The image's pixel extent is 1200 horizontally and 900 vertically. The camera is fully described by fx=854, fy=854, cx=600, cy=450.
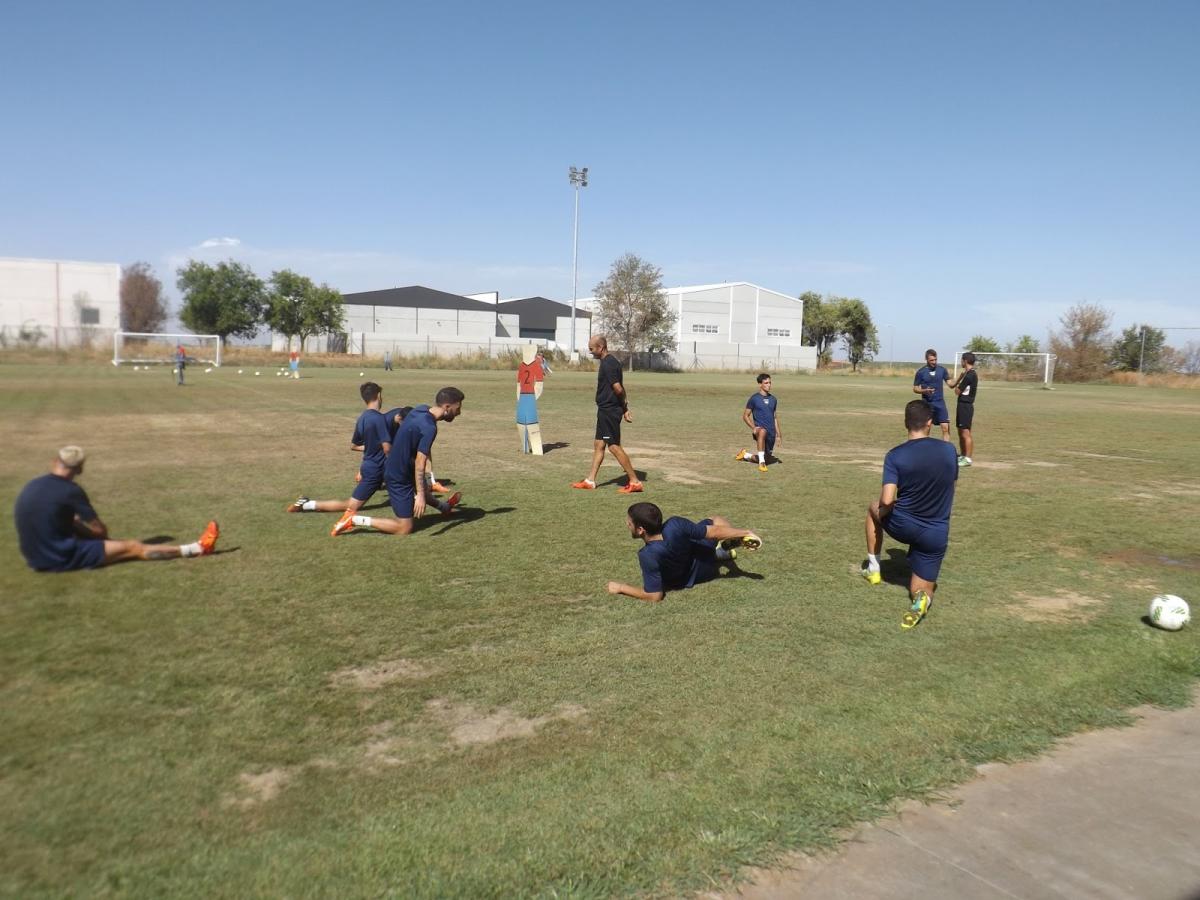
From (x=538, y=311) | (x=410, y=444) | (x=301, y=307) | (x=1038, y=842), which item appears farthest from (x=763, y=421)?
(x=538, y=311)

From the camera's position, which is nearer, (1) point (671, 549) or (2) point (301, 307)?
(1) point (671, 549)

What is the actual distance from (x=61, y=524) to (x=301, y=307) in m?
78.6

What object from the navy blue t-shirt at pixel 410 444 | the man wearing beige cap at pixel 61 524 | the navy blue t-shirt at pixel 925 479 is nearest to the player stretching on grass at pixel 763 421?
the navy blue t-shirt at pixel 410 444

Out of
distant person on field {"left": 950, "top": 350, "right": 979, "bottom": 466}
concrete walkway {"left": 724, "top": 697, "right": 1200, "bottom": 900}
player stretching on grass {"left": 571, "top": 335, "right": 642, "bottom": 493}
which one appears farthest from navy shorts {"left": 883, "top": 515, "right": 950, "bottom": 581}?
distant person on field {"left": 950, "top": 350, "right": 979, "bottom": 466}

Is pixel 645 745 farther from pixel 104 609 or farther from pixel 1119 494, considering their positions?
pixel 1119 494

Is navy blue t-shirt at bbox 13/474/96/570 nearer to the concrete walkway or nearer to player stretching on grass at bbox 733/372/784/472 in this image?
Answer: the concrete walkway

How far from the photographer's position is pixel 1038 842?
144 inches

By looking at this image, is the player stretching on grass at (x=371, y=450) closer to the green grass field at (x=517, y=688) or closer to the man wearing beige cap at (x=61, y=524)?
the green grass field at (x=517, y=688)

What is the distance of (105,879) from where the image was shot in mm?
3168

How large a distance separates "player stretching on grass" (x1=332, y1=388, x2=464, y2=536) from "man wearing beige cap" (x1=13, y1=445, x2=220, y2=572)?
225cm

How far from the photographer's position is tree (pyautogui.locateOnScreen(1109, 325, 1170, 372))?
2381 inches

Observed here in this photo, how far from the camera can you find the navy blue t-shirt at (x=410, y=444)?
8.61 metres

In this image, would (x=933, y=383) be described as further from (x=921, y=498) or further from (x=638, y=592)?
(x=638, y=592)

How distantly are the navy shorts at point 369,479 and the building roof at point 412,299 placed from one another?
80.0 m
